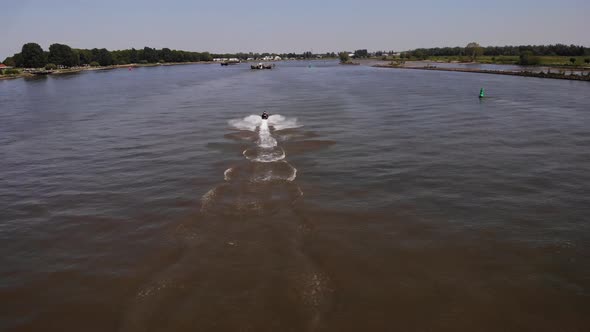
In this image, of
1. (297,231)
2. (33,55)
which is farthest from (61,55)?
(297,231)

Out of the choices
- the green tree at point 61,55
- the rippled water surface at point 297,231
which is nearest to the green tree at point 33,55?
the green tree at point 61,55

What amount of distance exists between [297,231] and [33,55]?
209 meters

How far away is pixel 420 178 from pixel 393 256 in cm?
1010

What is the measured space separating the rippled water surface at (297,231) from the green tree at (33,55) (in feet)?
579

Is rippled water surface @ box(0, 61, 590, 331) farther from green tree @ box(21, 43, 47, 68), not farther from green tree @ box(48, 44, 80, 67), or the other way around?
green tree @ box(48, 44, 80, 67)

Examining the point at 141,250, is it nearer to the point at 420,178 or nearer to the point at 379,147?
the point at 420,178

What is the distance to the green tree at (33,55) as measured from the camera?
17738 cm

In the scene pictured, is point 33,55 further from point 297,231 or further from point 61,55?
point 297,231

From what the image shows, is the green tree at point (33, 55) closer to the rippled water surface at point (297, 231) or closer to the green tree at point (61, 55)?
the green tree at point (61, 55)

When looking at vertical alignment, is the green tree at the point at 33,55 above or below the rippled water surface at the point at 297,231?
above

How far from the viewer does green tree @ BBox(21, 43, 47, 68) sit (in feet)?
582

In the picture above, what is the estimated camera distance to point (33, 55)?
177 m

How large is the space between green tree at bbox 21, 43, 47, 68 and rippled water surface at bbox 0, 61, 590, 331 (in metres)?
176

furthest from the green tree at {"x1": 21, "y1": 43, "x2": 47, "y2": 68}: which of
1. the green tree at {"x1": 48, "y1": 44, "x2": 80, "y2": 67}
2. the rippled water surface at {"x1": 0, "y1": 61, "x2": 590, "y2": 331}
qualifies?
the rippled water surface at {"x1": 0, "y1": 61, "x2": 590, "y2": 331}
